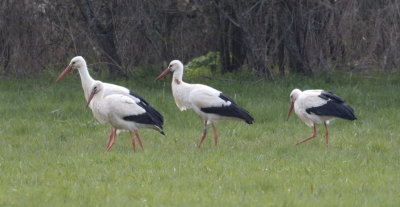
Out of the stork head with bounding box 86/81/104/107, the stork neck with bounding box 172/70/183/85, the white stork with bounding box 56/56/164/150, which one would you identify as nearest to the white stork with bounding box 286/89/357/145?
the stork neck with bounding box 172/70/183/85

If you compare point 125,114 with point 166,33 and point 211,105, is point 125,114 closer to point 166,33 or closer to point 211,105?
point 211,105

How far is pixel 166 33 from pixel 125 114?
6768mm

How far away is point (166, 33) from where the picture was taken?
17031 mm

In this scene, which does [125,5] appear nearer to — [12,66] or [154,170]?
[12,66]

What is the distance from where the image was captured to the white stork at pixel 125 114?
34.2 feet

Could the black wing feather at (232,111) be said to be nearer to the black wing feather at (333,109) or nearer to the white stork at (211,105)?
the white stork at (211,105)

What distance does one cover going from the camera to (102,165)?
350 inches

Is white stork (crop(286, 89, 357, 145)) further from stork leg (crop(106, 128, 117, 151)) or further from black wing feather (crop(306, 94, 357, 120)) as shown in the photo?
stork leg (crop(106, 128, 117, 151))

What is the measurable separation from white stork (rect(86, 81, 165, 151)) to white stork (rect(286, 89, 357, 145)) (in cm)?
186

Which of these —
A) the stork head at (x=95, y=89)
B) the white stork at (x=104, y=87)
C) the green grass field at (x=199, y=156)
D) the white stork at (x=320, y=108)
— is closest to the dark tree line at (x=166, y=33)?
the green grass field at (x=199, y=156)

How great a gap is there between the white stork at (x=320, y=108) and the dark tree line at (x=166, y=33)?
4.53 metres

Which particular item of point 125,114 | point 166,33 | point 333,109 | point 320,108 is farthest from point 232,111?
point 166,33

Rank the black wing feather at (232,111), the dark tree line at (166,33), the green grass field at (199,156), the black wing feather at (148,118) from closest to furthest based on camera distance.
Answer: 1. the green grass field at (199,156)
2. the black wing feather at (148,118)
3. the black wing feather at (232,111)
4. the dark tree line at (166,33)

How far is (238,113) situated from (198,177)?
Answer: 297 cm
